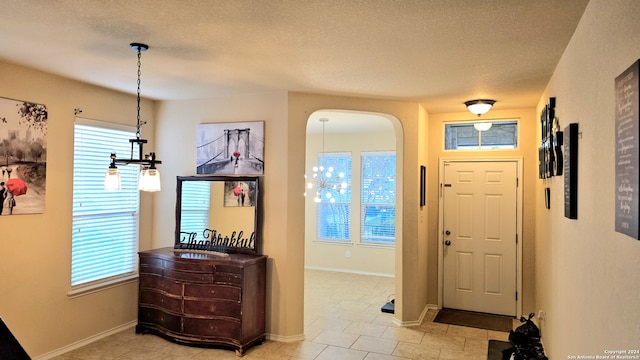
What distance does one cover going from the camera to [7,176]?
11.7 ft

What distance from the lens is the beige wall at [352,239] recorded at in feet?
25.5

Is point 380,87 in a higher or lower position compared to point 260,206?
higher

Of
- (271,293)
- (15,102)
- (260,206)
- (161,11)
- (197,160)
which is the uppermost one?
(161,11)

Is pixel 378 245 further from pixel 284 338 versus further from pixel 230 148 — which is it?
pixel 230 148

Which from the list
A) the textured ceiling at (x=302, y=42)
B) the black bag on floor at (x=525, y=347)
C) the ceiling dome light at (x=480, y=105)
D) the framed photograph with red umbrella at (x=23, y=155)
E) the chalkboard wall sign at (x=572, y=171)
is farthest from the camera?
the ceiling dome light at (x=480, y=105)

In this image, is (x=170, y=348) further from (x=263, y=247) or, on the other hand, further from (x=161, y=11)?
(x=161, y=11)

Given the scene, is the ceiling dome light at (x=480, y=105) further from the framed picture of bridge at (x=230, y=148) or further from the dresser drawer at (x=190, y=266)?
the dresser drawer at (x=190, y=266)

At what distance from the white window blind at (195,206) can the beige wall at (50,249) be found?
2.92 feet

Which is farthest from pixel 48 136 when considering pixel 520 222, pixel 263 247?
pixel 520 222

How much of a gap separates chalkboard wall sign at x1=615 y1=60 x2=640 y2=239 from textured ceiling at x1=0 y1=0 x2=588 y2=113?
3.09ft

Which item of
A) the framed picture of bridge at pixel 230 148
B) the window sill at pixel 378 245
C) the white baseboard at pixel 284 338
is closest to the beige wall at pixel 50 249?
the framed picture of bridge at pixel 230 148

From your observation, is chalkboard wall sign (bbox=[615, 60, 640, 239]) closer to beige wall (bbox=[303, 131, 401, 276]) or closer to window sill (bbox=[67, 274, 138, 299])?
window sill (bbox=[67, 274, 138, 299])

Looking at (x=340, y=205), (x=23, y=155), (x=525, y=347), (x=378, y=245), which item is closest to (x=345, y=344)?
(x=525, y=347)

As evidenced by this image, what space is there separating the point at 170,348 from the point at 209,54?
2818 mm
